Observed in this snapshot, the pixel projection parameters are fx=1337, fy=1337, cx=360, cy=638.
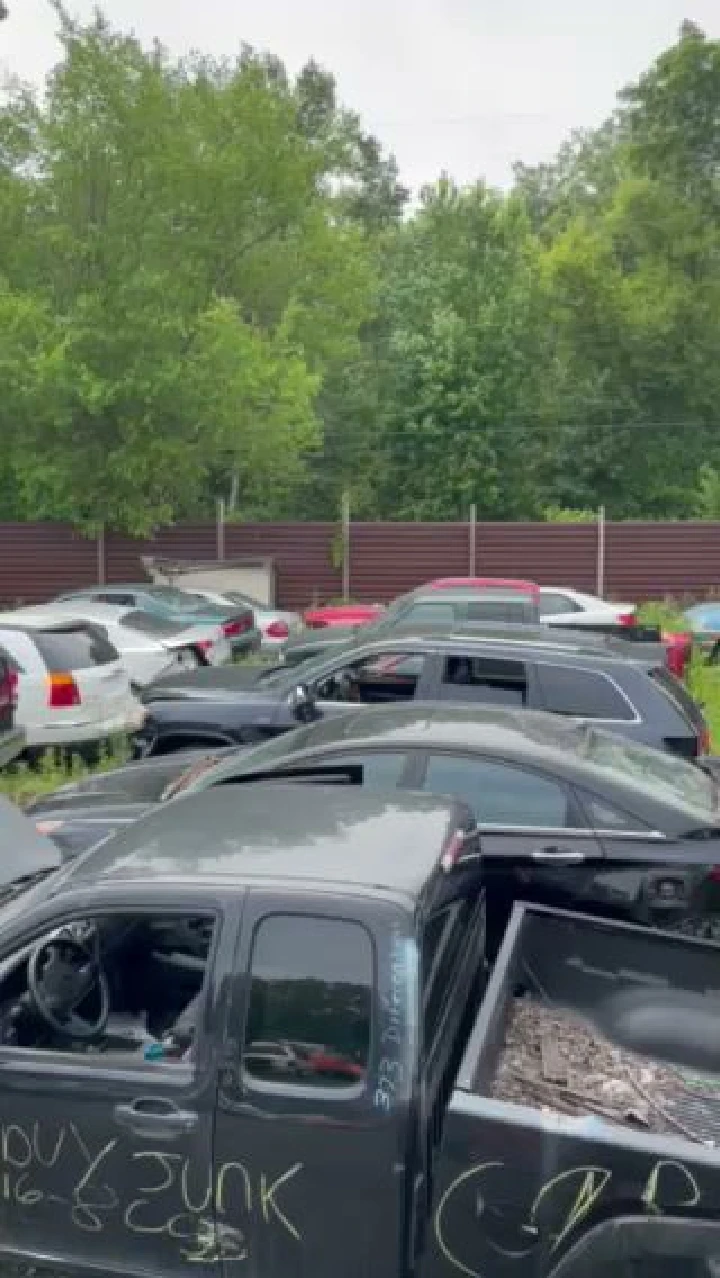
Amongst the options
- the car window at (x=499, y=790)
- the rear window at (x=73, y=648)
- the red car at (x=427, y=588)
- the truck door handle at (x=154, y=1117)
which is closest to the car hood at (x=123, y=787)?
the car window at (x=499, y=790)

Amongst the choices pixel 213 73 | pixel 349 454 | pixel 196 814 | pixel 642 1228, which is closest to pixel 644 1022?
pixel 642 1228

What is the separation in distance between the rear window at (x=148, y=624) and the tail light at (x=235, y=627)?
0.81 meters

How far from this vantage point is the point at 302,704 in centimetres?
934

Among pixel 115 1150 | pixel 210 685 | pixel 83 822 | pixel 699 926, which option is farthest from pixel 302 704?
pixel 115 1150

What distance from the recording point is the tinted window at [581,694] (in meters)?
8.39

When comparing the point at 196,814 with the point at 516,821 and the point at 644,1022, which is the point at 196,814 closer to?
the point at 644,1022

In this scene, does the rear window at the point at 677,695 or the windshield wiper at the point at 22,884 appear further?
the rear window at the point at 677,695

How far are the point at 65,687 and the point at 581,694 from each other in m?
4.79

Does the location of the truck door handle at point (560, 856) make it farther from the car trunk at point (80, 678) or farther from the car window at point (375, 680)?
the car trunk at point (80, 678)

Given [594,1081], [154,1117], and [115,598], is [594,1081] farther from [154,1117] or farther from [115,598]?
[115,598]

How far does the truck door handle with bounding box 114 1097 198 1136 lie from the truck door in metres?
0.10

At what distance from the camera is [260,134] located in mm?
22000

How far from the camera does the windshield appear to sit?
637 centimetres

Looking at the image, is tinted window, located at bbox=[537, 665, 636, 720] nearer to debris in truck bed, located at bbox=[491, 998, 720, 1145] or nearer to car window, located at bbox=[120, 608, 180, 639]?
debris in truck bed, located at bbox=[491, 998, 720, 1145]
